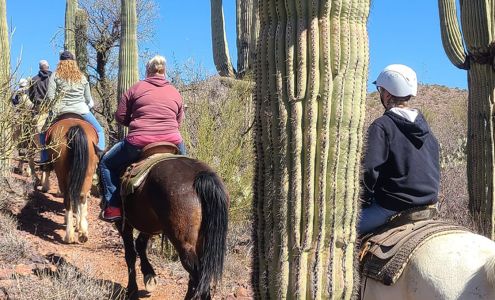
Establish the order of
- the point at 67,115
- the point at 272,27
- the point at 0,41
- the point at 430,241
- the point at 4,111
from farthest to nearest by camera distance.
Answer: the point at 0,41 < the point at 67,115 < the point at 4,111 < the point at 430,241 < the point at 272,27

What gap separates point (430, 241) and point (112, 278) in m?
4.64

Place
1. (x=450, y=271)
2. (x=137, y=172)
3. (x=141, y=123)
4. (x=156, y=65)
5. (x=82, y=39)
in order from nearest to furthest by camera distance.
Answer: (x=450, y=271), (x=137, y=172), (x=141, y=123), (x=156, y=65), (x=82, y=39)

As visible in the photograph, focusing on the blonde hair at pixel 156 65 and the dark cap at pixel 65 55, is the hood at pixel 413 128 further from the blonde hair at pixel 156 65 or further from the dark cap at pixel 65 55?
the dark cap at pixel 65 55

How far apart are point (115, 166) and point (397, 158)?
3704 millimetres

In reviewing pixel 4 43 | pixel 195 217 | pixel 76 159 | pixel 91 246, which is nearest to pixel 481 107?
pixel 195 217

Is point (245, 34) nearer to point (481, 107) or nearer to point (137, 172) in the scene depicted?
point (481, 107)

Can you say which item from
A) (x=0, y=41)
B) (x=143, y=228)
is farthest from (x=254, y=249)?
(x=0, y=41)

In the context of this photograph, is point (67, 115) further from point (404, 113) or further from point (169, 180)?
point (404, 113)

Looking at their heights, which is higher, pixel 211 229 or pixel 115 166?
pixel 115 166

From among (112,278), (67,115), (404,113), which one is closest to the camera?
(404,113)

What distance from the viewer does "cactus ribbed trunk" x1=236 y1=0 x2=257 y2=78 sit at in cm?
1491

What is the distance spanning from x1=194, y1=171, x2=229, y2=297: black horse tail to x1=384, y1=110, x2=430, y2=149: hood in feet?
6.67

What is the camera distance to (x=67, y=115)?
856 centimetres

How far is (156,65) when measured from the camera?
657 cm
